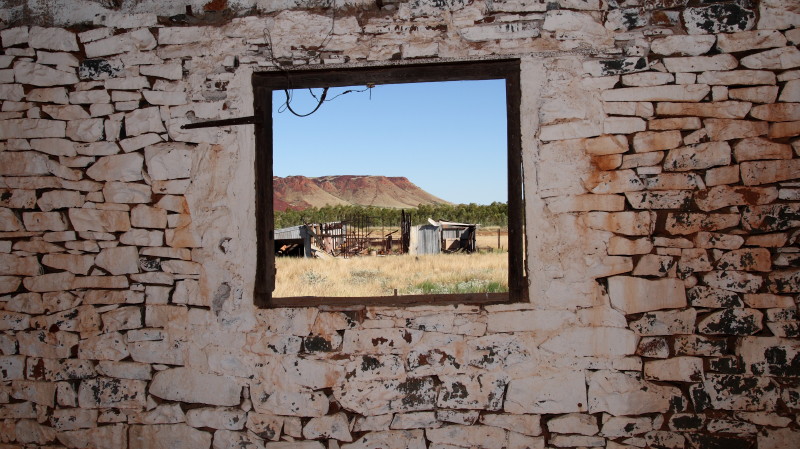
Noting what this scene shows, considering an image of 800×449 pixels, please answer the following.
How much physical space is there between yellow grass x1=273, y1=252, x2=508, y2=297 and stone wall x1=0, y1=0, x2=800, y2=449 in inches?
233

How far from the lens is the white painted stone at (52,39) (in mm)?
2838

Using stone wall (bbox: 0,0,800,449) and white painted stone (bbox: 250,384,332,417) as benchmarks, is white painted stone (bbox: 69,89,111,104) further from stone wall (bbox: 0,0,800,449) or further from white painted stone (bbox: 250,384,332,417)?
white painted stone (bbox: 250,384,332,417)

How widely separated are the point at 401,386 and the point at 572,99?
1.83m

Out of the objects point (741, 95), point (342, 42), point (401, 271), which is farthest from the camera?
point (401, 271)

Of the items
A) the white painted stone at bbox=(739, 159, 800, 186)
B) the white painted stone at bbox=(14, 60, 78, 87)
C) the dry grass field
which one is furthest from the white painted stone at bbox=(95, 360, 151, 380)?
the dry grass field

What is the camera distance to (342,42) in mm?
2727

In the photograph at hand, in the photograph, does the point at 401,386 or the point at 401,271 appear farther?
the point at 401,271

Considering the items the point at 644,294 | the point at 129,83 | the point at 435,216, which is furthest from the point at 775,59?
the point at 435,216

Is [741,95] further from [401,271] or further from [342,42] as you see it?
[401,271]

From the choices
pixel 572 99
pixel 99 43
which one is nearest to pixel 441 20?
pixel 572 99

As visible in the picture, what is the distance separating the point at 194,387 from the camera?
9.08ft

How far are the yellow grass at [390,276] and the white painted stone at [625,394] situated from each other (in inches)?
260

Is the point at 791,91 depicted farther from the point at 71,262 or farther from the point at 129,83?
the point at 71,262

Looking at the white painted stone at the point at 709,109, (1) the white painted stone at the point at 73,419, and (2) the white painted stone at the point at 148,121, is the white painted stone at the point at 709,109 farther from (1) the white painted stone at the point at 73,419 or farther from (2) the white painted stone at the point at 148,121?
(1) the white painted stone at the point at 73,419
